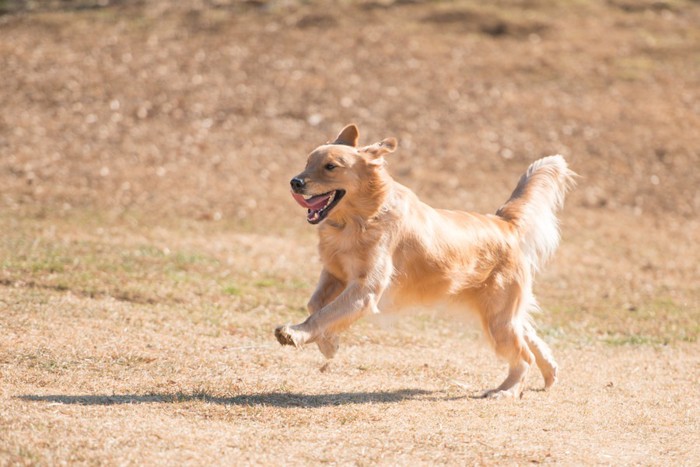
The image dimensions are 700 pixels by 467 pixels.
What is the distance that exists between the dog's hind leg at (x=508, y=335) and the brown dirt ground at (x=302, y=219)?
0.81ft

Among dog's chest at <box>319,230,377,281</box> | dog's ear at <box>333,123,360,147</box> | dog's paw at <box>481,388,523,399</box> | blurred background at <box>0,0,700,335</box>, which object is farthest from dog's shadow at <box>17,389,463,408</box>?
blurred background at <box>0,0,700,335</box>

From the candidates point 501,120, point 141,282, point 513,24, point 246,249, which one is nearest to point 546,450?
point 141,282

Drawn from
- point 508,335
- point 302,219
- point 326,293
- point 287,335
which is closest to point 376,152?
point 326,293

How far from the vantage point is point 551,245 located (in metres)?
8.44

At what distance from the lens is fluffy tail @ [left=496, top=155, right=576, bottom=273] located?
27.5 feet

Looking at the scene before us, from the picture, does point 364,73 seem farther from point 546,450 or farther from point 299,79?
point 546,450

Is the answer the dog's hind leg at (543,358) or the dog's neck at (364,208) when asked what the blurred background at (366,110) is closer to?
the dog's hind leg at (543,358)

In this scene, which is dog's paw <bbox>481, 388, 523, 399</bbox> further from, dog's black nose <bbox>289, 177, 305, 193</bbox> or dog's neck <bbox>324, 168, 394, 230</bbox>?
dog's black nose <bbox>289, 177, 305, 193</bbox>

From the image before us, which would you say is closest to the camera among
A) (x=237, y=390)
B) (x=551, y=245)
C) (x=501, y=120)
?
(x=237, y=390)

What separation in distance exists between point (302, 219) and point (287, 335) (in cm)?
967

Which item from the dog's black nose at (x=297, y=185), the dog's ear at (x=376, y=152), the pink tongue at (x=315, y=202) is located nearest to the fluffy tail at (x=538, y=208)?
the dog's ear at (x=376, y=152)

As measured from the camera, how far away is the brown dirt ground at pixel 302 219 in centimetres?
653

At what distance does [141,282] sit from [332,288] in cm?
390

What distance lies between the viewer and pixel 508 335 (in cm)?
785
